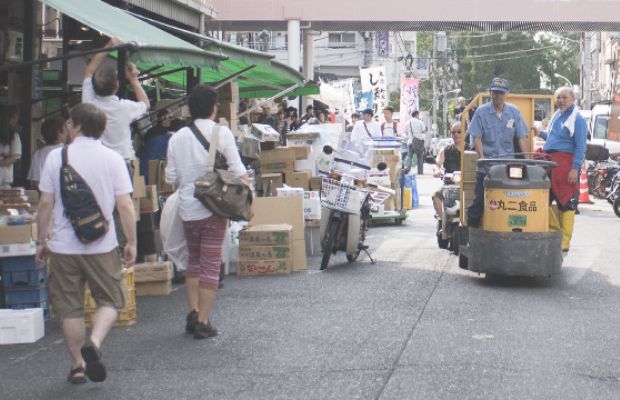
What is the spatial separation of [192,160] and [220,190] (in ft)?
1.37

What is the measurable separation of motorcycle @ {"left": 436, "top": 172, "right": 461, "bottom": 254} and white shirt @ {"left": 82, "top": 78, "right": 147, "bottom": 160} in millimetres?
4697

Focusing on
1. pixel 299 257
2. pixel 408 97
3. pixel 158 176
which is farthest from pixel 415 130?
pixel 158 176

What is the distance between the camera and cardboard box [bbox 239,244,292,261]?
12.5 meters

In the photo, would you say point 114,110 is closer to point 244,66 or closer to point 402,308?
point 402,308

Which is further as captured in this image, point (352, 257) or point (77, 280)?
point (352, 257)

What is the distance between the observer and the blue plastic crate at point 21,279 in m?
9.36

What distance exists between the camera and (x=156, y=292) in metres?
11.1

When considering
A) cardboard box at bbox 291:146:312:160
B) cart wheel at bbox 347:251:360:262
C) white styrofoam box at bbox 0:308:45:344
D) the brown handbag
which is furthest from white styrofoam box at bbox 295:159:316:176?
white styrofoam box at bbox 0:308:45:344

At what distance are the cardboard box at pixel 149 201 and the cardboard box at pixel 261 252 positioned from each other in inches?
→ 47.5

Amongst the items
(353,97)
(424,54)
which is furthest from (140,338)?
(424,54)

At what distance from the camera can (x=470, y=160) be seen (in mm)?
11930

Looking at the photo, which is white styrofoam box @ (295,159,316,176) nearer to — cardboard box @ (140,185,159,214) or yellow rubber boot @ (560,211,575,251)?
cardboard box @ (140,185,159,214)

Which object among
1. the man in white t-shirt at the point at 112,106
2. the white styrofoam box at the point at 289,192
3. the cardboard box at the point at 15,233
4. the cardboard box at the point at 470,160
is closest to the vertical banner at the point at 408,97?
the white styrofoam box at the point at 289,192

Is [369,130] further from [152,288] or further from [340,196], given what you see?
[152,288]
